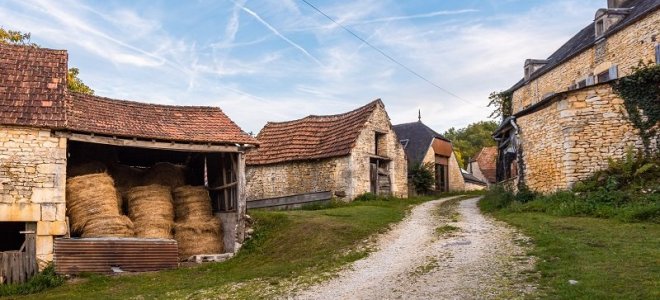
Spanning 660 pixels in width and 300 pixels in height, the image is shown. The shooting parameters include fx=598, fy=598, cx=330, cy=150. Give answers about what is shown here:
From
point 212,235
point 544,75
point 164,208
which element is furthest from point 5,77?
point 544,75

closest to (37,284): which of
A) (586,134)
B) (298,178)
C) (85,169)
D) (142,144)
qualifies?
(85,169)

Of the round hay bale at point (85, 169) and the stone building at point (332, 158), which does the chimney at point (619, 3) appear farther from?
the round hay bale at point (85, 169)

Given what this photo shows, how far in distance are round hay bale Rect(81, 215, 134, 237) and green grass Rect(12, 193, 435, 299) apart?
1.54m

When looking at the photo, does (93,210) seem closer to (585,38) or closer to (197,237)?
(197,237)

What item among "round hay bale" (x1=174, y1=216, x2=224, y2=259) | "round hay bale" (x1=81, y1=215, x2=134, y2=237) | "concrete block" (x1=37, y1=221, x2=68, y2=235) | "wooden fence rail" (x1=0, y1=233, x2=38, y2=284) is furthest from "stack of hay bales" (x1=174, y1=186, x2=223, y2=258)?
"wooden fence rail" (x1=0, y1=233, x2=38, y2=284)

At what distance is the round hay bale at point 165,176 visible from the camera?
59.8 feet

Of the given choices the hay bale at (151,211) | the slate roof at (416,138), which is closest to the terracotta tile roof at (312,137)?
the slate roof at (416,138)

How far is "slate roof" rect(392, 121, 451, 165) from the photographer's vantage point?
3703 centimetres

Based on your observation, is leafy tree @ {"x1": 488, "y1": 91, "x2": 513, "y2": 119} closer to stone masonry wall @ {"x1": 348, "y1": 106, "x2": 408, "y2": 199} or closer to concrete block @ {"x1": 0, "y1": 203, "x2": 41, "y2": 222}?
stone masonry wall @ {"x1": 348, "y1": 106, "x2": 408, "y2": 199}

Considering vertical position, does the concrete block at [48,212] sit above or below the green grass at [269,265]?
above

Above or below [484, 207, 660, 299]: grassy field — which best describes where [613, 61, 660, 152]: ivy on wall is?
above

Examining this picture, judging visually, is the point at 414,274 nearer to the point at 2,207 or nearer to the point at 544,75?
the point at 2,207

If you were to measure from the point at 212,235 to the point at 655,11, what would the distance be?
17256 millimetres

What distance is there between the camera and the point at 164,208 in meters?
17.2
